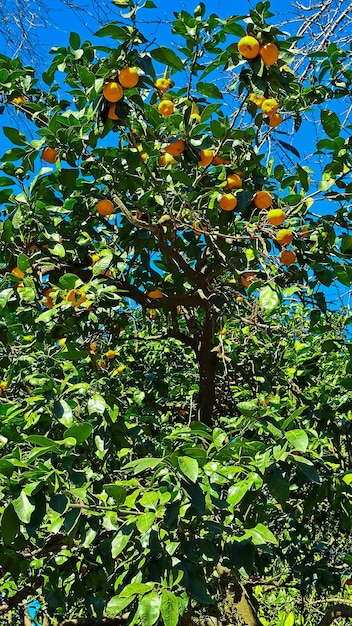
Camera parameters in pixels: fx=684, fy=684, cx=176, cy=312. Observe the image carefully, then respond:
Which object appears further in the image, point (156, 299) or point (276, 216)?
point (156, 299)

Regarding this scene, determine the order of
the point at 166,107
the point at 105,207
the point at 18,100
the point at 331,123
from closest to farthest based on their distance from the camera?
the point at 331,123, the point at 166,107, the point at 105,207, the point at 18,100

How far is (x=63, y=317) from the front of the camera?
6.73 feet

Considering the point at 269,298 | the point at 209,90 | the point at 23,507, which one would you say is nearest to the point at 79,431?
the point at 23,507

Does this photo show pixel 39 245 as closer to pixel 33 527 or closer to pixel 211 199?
pixel 211 199

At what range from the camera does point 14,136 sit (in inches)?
78.4

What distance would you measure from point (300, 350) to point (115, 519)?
4.29ft

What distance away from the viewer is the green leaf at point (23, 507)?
1351 millimetres

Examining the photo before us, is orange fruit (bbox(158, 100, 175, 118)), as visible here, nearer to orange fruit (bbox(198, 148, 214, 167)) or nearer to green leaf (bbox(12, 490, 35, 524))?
orange fruit (bbox(198, 148, 214, 167))

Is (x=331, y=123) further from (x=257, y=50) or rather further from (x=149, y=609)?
(x=149, y=609)

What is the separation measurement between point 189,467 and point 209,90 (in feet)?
3.53

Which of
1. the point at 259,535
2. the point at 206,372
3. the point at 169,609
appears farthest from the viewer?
the point at 206,372

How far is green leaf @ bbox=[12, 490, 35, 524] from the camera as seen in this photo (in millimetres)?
1351

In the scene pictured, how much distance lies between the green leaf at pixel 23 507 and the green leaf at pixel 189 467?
0.31m

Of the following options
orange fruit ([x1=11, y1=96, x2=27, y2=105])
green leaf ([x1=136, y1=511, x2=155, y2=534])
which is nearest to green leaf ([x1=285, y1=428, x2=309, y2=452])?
green leaf ([x1=136, y1=511, x2=155, y2=534])
